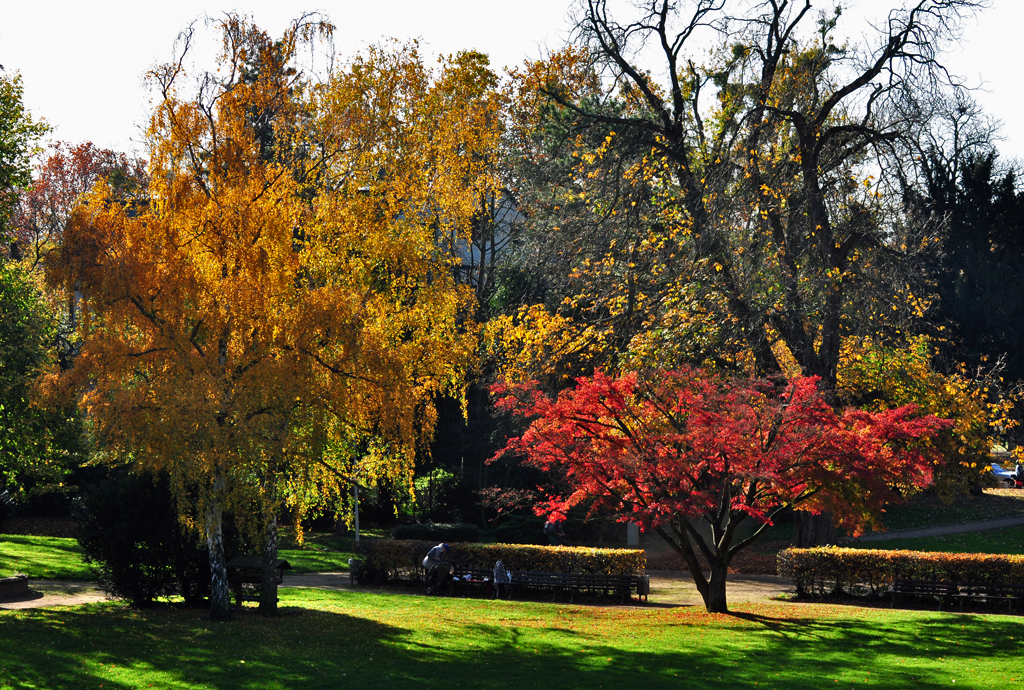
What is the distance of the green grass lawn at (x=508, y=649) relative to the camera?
32.9ft

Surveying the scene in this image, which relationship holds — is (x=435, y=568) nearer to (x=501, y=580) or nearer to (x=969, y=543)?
(x=501, y=580)

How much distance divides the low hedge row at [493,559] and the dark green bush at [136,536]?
19.1ft

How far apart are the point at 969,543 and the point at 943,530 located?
11.7ft

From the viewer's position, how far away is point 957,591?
661 inches

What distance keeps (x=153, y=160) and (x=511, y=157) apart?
15.0m

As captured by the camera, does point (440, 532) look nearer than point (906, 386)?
Result: No

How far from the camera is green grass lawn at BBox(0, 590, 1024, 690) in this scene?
10.0 meters

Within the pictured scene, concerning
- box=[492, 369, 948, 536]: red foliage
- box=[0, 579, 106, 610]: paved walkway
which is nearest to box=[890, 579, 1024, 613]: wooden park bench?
box=[492, 369, 948, 536]: red foliage

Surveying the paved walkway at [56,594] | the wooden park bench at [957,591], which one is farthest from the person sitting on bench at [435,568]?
the wooden park bench at [957,591]

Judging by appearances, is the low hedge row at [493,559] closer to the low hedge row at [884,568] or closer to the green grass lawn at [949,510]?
the low hedge row at [884,568]

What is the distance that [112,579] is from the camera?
1577 centimetres

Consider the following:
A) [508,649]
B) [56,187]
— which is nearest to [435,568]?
[508,649]

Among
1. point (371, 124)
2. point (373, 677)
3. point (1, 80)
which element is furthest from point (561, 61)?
point (373, 677)

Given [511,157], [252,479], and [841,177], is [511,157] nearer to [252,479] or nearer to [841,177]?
[841,177]
